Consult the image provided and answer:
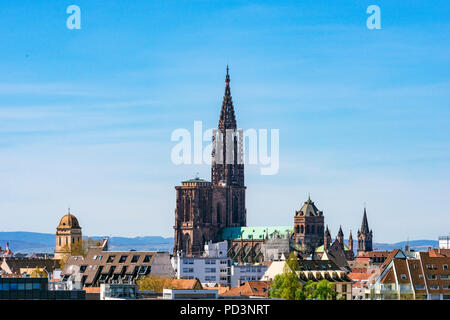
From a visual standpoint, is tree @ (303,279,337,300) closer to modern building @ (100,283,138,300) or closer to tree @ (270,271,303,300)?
tree @ (270,271,303,300)

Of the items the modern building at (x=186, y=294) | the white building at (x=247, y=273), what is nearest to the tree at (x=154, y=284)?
the modern building at (x=186, y=294)

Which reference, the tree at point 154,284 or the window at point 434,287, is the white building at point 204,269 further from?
the window at point 434,287

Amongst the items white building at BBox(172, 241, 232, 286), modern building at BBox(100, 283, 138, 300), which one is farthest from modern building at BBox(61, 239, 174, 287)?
modern building at BBox(100, 283, 138, 300)

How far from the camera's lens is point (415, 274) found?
12788 cm

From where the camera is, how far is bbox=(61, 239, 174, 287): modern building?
146875 mm

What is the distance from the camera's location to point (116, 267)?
151 metres

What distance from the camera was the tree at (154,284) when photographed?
13050cm

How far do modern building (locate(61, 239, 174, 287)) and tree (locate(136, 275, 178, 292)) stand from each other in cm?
556

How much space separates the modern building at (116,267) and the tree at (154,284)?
556 centimetres

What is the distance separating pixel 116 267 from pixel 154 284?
59.5ft

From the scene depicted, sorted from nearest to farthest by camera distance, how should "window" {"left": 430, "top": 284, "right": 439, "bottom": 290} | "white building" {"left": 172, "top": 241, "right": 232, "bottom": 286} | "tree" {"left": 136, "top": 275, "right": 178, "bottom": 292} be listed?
"window" {"left": 430, "top": 284, "right": 439, "bottom": 290}, "tree" {"left": 136, "top": 275, "right": 178, "bottom": 292}, "white building" {"left": 172, "top": 241, "right": 232, "bottom": 286}

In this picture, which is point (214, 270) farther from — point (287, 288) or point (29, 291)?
point (29, 291)
